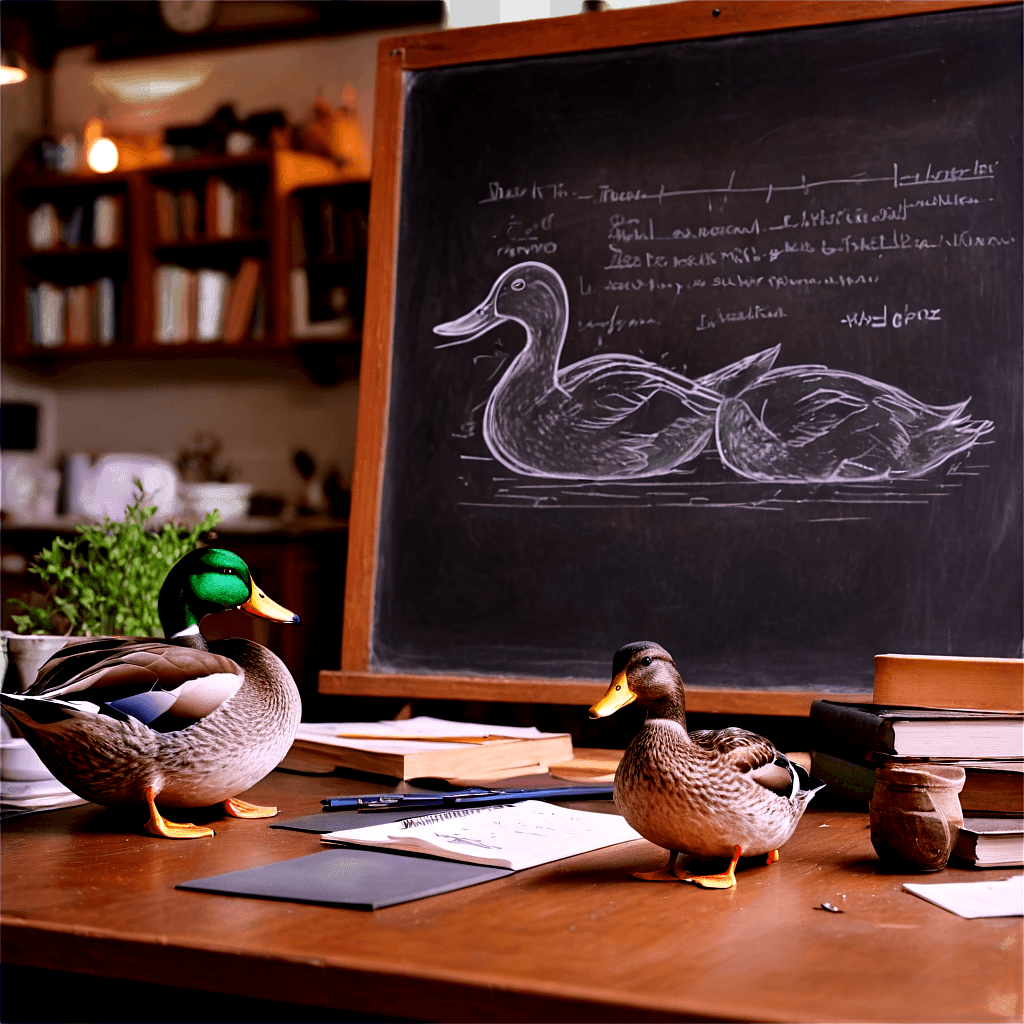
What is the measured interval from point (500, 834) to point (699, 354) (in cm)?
86

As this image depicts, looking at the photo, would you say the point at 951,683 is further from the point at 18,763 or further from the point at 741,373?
the point at 18,763

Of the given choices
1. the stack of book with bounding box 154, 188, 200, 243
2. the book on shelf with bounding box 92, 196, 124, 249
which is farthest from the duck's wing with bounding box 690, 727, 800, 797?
the book on shelf with bounding box 92, 196, 124, 249

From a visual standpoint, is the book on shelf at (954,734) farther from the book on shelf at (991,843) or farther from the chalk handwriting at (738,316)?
the chalk handwriting at (738,316)

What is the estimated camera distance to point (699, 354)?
1619 mm

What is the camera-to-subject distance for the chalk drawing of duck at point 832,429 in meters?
1.51

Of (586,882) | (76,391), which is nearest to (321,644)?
(76,391)

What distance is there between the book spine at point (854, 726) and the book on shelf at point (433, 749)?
1.09ft

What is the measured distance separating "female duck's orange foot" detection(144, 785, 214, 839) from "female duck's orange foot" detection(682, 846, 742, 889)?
0.44 metres

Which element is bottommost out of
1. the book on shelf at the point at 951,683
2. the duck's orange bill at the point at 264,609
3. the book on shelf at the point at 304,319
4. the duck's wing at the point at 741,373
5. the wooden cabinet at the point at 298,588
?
the wooden cabinet at the point at 298,588

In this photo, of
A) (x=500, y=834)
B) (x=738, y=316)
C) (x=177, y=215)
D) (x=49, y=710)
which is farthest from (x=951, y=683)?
(x=177, y=215)

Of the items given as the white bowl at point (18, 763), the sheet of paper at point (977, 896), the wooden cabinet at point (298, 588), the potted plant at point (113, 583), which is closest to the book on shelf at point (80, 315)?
Answer: the wooden cabinet at point (298, 588)

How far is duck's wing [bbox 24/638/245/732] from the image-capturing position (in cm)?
97

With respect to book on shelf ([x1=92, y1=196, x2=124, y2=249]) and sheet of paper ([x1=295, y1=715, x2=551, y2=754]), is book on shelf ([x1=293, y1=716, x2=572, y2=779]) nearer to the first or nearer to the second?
sheet of paper ([x1=295, y1=715, x2=551, y2=754])

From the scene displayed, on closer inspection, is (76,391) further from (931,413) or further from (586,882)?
(586,882)
